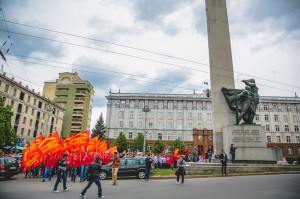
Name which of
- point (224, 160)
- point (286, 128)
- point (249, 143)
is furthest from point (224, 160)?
point (286, 128)

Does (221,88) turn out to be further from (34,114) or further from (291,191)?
(34,114)

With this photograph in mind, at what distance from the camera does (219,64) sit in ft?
62.0

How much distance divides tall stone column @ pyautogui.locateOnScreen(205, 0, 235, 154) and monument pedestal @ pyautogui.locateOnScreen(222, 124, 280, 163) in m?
1.21

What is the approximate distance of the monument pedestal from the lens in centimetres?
1523

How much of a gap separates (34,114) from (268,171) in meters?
52.3

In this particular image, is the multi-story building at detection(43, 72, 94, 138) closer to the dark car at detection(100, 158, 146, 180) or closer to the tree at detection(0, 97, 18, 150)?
the tree at detection(0, 97, 18, 150)

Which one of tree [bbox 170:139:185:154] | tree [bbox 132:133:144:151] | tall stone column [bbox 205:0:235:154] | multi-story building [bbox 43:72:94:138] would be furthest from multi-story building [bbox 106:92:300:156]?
tall stone column [bbox 205:0:235:154]

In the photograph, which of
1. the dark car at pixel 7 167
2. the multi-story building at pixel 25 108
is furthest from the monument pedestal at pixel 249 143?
the multi-story building at pixel 25 108

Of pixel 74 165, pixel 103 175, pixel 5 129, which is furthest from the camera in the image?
pixel 5 129

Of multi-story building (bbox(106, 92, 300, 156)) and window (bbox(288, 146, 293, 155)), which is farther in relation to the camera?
multi-story building (bbox(106, 92, 300, 156))

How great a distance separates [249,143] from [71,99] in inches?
2513

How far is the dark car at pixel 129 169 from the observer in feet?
46.8

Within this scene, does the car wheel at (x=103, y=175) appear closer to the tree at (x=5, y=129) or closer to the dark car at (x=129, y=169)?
the dark car at (x=129, y=169)

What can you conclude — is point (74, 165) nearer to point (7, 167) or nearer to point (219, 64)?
point (7, 167)
